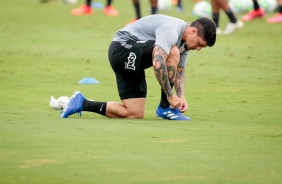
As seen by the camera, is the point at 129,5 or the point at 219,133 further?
the point at 129,5

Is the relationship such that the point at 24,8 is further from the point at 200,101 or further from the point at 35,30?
the point at 200,101

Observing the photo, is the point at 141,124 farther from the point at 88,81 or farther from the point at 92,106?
the point at 88,81

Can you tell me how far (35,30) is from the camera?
23469 millimetres

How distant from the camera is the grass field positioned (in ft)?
25.0

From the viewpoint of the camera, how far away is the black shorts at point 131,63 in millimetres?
10453

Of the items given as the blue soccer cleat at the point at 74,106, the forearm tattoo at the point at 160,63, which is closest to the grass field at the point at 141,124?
the blue soccer cleat at the point at 74,106

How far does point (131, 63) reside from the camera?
10.5 meters

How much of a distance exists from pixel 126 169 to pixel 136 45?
313 cm

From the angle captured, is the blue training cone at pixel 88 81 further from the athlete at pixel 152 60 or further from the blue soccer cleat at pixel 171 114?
the blue soccer cleat at pixel 171 114

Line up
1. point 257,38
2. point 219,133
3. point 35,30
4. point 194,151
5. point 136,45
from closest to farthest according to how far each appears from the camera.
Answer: point 194,151
point 219,133
point 136,45
point 257,38
point 35,30

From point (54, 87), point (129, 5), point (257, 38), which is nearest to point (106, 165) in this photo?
point (54, 87)

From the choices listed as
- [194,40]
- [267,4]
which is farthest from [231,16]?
[194,40]

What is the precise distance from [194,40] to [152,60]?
0.56 m

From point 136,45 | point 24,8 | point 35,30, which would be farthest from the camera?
point 24,8
